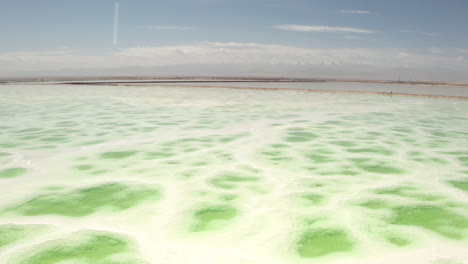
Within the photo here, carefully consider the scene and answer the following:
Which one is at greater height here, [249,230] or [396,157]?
[396,157]

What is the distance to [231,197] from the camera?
15.1 ft

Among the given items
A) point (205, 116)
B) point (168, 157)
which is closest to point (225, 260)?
point (168, 157)

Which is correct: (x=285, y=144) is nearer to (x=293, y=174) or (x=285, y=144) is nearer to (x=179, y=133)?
(x=293, y=174)

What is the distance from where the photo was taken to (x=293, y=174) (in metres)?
5.54

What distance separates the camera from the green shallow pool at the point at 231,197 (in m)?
3.29

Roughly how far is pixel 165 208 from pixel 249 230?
1197 millimetres

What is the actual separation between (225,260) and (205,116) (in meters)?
9.45

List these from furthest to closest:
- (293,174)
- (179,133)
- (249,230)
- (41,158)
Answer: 1. (179,133)
2. (41,158)
3. (293,174)
4. (249,230)

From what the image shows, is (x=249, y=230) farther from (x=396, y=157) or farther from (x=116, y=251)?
(x=396, y=157)

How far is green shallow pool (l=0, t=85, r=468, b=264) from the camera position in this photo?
3287 mm

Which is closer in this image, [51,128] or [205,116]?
[51,128]

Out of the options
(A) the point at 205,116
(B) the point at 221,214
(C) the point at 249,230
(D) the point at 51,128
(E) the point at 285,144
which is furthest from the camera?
(A) the point at 205,116

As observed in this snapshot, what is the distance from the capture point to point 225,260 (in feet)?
Result: 10.2

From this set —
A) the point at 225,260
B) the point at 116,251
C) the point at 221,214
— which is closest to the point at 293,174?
the point at 221,214
